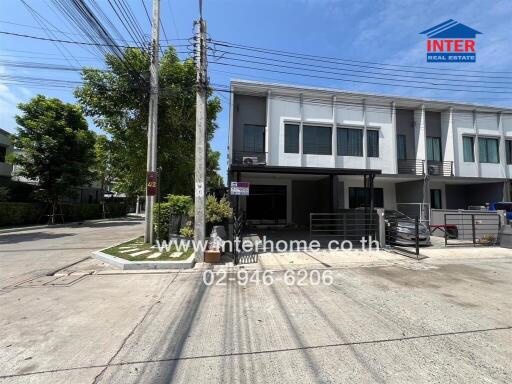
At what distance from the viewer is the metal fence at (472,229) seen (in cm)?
1289

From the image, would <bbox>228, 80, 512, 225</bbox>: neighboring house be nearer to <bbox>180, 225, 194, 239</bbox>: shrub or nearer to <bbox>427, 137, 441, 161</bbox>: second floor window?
<bbox>427, 137, 441, 161</bbox>: second floor window

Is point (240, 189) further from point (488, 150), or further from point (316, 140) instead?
point (488, 150)

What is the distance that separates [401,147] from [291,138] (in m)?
7.81

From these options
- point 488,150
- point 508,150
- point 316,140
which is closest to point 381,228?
point 316,140

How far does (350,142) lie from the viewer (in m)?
18.8

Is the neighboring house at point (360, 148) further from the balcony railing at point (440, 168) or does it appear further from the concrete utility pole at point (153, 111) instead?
the concrete utility pole at point (153, 111)

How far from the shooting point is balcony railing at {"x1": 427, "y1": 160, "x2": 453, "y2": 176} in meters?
19.4

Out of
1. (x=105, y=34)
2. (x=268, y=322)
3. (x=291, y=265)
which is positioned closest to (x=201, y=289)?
(x=268, y=322)

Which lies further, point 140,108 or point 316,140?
point 140,108

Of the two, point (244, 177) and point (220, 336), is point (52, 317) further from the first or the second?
point (244, 177)

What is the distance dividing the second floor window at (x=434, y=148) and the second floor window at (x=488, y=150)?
9.06 ft

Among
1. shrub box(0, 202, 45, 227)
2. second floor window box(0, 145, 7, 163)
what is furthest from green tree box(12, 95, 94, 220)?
second floor window box(0, 145, 7, 163)

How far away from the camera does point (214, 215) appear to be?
35.8 ft

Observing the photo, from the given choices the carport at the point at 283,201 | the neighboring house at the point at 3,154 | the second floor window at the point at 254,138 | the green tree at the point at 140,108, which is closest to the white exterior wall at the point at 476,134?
the carport at the point at 283,201
